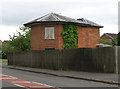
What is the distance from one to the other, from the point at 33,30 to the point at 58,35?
407cm

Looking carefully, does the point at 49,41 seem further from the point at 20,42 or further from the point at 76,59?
the point at 20,42

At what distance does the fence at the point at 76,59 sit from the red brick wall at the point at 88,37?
382 inches

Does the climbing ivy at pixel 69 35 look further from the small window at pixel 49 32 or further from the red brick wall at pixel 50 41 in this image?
the small window at pixel 49 32

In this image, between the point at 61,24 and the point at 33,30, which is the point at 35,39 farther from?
the point at 61,24

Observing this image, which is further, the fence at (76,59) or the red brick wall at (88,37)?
the red brick wall at (88,37)

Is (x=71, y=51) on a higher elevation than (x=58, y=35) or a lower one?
lower

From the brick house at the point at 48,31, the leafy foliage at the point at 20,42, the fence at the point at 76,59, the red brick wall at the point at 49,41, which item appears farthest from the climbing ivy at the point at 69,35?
the leafy foliage at the point at 20,42

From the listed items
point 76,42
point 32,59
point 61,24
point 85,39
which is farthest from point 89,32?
point 32,59

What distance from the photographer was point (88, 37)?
36125 mm

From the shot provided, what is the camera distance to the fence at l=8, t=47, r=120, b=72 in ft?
58.2

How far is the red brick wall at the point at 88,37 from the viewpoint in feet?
113

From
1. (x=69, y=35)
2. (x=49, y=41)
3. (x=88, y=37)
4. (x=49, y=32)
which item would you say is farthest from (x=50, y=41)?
(x=88, y=37)

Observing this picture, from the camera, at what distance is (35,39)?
3269 centimetres

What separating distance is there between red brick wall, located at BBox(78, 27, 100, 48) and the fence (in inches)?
382
